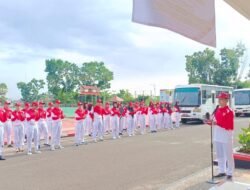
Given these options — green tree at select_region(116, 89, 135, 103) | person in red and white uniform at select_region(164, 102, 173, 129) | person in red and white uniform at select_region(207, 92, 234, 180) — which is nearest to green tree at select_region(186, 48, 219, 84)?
green tree at select_region(116, 89, 135, 103)

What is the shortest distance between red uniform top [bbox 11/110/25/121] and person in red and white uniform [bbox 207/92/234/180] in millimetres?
7941

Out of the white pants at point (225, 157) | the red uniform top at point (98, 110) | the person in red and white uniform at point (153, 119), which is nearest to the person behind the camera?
the white pants at point (225, 157)

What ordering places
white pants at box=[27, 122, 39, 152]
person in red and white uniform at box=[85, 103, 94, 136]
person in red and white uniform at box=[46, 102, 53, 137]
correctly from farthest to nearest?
1. person in red and white uniform at box=[85, 103, 94, 136]
2. person in red and white uniform at box=[46, 102, 53, 137]
3. white pants at box=[27, 122, 39, 152]

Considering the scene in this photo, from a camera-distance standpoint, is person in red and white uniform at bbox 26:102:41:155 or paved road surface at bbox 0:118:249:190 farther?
person in red and white uniform at bbox 26:102:41:155

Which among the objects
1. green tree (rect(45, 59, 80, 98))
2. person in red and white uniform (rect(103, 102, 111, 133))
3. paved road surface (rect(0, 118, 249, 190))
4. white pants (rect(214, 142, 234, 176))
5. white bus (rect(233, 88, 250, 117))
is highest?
green tree (rect(45, 59, 80, 98))

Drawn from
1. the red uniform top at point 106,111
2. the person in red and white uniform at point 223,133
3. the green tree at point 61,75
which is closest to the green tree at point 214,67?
the green tree at point 61,75

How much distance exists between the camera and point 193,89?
26.2 metres

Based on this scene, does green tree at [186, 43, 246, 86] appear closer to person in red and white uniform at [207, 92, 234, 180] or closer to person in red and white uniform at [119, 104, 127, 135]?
person in red and white uniform at [119, 104, 127, 135]

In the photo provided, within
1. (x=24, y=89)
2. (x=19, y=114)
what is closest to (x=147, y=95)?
(x=24, y=89)

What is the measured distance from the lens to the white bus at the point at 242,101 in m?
35.5

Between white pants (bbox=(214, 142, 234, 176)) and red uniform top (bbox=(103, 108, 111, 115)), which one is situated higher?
red uniform top (bbox=(103, 108, 111, 115))

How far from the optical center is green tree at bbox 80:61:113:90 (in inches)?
2579

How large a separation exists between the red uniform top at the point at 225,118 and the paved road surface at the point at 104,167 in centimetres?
151

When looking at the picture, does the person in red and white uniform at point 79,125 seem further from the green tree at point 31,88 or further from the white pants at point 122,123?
the green tree at point 31,88
